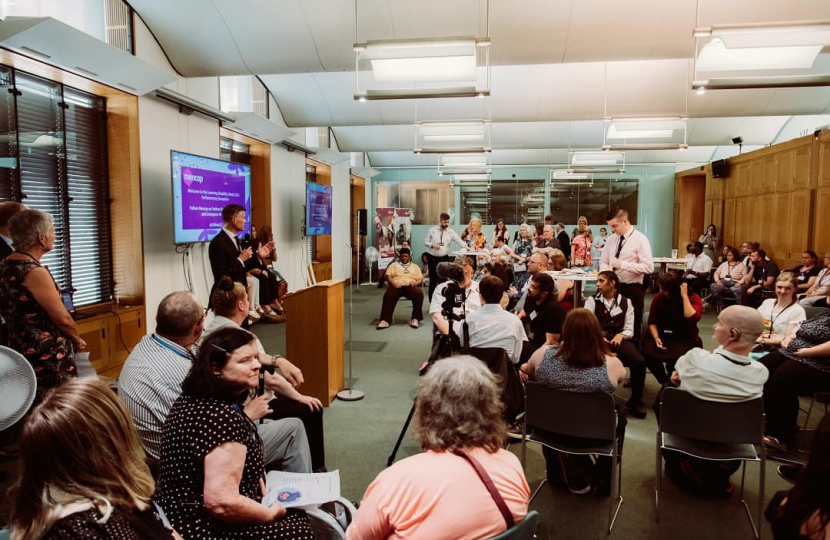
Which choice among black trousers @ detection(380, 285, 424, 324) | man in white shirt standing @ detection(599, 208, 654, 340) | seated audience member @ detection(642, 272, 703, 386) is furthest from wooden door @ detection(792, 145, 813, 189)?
black trousers @ detection(380, 285, 424, 324)

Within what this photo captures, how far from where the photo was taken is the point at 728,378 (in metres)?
2.65

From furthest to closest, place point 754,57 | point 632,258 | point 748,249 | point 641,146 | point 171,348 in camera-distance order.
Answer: point 748,249 < point 641,146 < point 632,258 < point 754,57 < point 171,348

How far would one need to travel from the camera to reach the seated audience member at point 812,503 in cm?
121

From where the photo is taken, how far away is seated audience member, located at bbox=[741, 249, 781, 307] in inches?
303

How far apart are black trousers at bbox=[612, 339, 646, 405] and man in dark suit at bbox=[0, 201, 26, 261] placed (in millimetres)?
4113

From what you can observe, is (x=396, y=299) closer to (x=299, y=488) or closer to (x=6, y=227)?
(x=6, y=227)

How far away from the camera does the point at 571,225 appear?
13.5 meters

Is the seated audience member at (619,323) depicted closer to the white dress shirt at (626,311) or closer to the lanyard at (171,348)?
the white dress shirt at (626,311)

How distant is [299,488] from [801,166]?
954cm

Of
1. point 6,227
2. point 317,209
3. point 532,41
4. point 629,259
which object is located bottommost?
point 629,259

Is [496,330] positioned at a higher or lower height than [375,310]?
higher

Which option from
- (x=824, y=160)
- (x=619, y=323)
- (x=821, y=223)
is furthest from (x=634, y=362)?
(x=824, y=160)

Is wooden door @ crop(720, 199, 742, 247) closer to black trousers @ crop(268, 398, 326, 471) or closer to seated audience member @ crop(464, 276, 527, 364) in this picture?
seated audience member @ crop(464, 276, 527, 364)

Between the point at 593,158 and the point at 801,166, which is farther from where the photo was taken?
the point at 593,158
